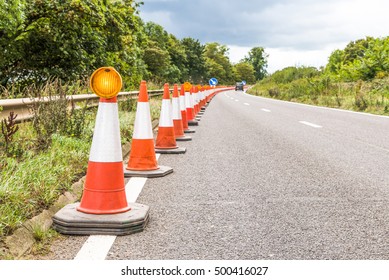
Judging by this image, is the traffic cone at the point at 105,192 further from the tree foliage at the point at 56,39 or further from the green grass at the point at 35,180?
the tree foliage at the point at 56,39

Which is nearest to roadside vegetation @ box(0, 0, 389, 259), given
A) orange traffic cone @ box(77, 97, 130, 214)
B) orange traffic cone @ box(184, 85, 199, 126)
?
orange traffic cone @ box(77, 97, 130, 214)

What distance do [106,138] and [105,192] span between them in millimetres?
450

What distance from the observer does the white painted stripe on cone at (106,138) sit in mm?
4109

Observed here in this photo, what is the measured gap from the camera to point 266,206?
14.9ft

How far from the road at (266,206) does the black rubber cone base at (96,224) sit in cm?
8

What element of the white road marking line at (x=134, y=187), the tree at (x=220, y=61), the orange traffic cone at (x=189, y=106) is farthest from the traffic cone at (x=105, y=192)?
the tree at (x=220, y=61)

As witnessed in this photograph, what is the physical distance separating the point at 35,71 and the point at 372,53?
922 inches

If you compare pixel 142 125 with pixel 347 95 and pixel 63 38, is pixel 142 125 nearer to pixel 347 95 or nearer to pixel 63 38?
pixel 63 38

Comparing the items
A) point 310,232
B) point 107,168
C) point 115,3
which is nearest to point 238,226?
point 310,232

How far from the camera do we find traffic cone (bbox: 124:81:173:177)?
19.3 ft

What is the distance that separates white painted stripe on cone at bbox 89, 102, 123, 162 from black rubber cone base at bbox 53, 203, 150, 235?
19.9 inches

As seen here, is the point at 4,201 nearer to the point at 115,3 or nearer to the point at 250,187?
the point at 250,187

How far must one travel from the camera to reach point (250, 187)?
5355mm

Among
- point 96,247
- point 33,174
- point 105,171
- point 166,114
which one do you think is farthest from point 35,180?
point 166,114
